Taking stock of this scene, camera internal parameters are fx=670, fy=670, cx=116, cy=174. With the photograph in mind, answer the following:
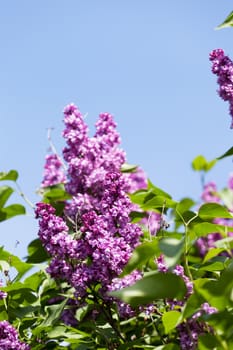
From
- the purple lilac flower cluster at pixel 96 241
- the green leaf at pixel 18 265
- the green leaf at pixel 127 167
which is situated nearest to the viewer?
the purple lilac flower cluster at pixel 96 241

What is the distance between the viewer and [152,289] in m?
1.47

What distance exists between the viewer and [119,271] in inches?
105

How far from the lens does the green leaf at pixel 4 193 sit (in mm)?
4137

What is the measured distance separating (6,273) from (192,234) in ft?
3.39

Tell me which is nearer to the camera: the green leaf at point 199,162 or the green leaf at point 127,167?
the green leaf at point 199,162

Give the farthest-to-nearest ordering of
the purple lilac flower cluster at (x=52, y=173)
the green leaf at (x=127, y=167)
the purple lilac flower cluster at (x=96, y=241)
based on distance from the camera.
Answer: the purple lilac flower cluster at (x=52, y=173) → the green leaf at (x=127, y=167) → the purple lilac flower cluster at (x=96, y=241)

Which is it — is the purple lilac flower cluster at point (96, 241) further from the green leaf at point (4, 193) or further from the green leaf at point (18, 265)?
the green leaf at point (4, 193)

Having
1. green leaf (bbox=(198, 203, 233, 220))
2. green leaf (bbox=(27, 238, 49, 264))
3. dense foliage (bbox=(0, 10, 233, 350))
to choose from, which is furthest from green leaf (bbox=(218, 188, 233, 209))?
green leaf (bbox=(27, 238, 49, 264))

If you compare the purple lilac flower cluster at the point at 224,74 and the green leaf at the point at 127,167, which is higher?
the purple lilac flower cluster at the point at 224,74

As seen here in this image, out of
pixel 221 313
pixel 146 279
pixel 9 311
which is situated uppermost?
pixel 146 279

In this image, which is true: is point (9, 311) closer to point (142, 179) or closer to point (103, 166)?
point (103, 166)

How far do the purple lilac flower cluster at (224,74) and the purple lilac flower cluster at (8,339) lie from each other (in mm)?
1290

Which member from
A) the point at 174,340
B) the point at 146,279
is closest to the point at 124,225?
the point at 174,340

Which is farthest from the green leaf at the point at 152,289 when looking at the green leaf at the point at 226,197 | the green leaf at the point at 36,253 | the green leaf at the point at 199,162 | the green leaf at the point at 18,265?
the green leaf at the point at 36,253
